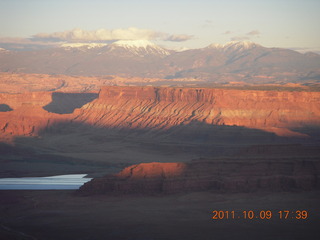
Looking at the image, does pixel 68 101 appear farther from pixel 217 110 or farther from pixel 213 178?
pixel 213 178

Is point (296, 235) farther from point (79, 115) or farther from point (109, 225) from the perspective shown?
point (79, 115)

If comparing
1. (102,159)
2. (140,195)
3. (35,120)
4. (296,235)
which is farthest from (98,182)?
(35,120)
